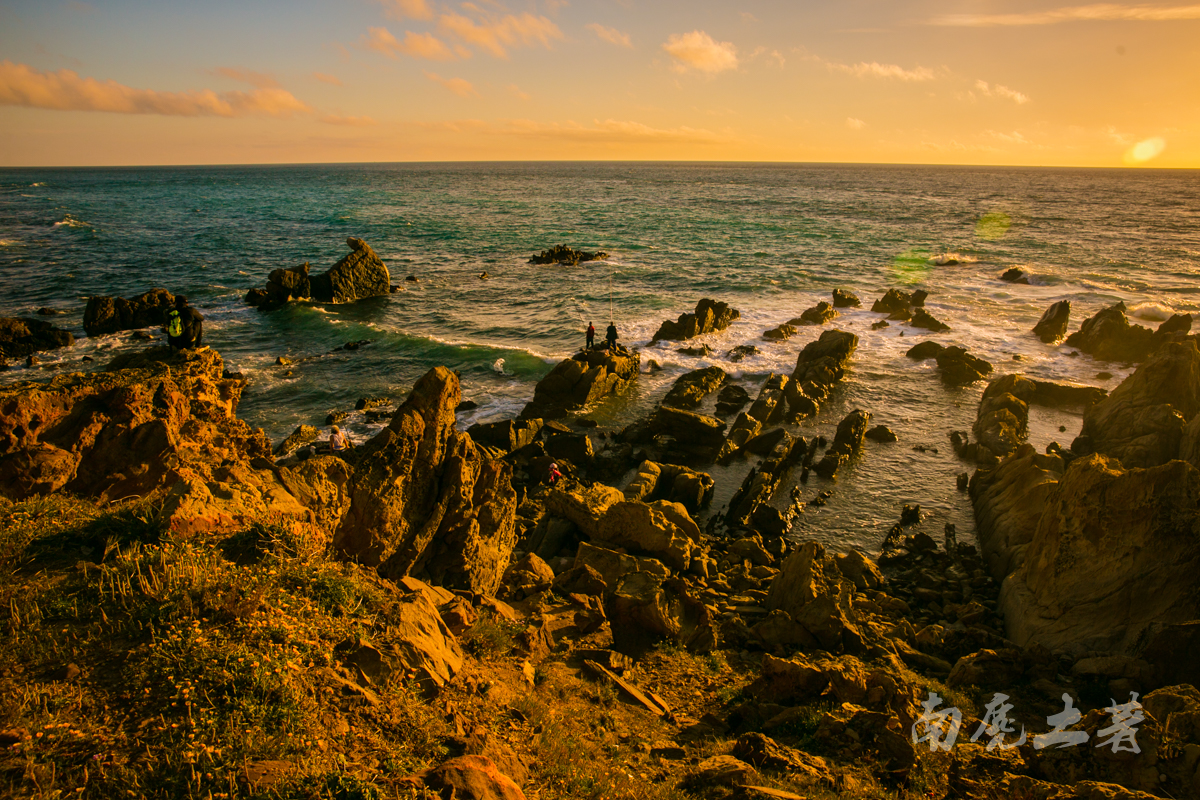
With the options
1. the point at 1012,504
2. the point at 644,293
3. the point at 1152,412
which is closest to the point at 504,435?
the point at 1012,504

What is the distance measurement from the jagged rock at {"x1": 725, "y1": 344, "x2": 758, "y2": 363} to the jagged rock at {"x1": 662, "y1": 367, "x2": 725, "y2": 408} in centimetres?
283

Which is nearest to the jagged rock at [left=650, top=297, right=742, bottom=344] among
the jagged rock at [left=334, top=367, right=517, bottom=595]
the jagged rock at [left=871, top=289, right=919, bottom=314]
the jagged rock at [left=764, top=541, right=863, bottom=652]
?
the jagged rock at [left=871, top=289, right=919, bottom=314]

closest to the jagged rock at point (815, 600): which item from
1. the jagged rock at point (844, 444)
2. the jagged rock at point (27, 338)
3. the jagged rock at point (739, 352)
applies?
the jagged rock at point (844, 444)

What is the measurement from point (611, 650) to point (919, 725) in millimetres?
4385

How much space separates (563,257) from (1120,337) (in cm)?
4089

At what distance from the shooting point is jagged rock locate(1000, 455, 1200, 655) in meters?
9.93

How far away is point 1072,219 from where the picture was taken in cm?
8712

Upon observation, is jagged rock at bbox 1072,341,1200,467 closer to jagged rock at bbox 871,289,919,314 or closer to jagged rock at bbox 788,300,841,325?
jagged rock at bbox 788,300,841,325

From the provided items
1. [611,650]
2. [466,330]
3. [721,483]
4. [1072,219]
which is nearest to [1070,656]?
[611,650]

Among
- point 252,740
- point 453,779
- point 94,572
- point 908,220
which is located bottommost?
point 453,779

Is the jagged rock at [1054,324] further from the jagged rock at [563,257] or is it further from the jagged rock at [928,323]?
the jagged rock at [563,257]

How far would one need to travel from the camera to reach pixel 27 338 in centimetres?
2850

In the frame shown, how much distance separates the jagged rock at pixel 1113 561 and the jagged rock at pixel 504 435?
14.2 metres

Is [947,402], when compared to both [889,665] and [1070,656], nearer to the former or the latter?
[1070,656]
